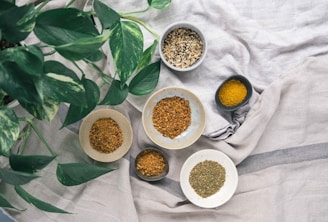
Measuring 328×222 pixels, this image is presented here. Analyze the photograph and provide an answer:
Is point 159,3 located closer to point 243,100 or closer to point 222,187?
point 243,100

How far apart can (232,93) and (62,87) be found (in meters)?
0.56

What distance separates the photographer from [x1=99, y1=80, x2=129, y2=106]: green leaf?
1.25 meters

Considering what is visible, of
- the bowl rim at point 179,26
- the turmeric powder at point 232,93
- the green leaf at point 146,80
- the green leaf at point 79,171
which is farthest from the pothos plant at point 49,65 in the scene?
the turmeric powder at point 232,93

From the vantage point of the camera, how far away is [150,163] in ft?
4.69

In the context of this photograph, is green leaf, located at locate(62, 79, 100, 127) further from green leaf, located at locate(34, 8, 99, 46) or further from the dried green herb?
the dried green herb

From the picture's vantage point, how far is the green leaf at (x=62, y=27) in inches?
40.3

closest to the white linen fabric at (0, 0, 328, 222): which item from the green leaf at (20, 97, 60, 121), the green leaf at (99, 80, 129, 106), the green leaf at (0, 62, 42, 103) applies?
the green leaf at (99, 80, 129, 106)

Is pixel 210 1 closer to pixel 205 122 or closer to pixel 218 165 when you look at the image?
pixel 205 122

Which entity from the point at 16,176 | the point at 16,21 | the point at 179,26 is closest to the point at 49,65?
the point at 16,21

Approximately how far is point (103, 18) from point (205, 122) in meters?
0.42

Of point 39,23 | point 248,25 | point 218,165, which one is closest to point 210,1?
point 248,25

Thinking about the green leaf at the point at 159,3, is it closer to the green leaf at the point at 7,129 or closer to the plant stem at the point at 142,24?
the plant stem at the point at 142,24

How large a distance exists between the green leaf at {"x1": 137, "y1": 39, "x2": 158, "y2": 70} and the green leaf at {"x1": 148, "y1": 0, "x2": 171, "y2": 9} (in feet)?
→ 0.30

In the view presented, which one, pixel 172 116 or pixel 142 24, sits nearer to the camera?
pixel 142 24
